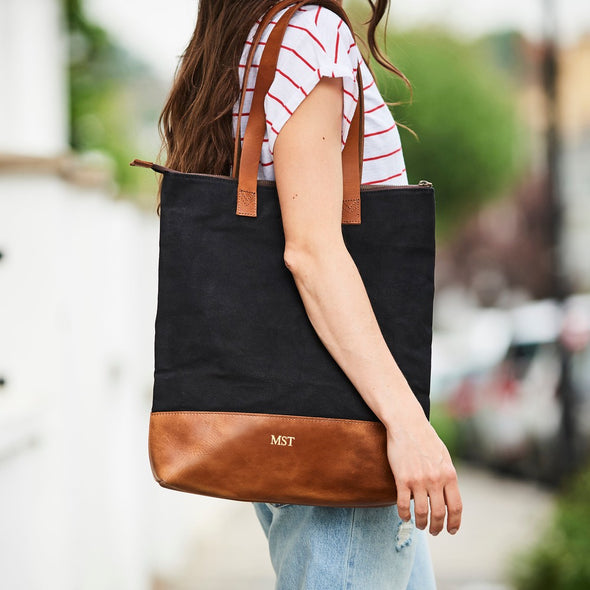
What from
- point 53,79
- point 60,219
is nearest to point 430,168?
point 53,79

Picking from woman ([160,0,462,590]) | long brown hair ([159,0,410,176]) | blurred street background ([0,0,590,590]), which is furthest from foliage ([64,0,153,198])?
woman ([160,0,462,590])

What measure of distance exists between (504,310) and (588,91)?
260 inches

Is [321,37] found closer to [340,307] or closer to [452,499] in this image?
[340,307]

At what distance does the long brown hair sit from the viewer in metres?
1.56

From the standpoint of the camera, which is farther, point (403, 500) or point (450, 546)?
point (450, 546)

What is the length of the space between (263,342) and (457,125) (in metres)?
13.5

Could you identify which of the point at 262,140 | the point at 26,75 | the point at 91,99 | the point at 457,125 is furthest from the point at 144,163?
the point at 457,125

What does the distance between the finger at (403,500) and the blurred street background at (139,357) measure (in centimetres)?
75

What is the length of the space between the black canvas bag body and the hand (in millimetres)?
52

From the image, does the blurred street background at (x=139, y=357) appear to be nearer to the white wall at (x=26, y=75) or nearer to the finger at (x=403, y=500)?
the white wall at (x=26, y=75)

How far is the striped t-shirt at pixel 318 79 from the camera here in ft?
4.70

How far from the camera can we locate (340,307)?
1.38m

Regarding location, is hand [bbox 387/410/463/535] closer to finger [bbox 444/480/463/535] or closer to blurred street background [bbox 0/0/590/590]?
finger [bbox 444/480/463/535]

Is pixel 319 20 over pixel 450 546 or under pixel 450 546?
over
